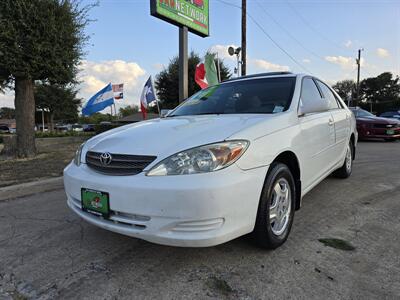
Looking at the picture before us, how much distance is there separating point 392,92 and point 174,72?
195 feet

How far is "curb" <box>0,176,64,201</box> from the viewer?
4676 millimetres

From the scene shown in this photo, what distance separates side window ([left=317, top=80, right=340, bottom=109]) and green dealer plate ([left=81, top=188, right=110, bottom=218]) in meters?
3.07

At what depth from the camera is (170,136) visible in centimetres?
252

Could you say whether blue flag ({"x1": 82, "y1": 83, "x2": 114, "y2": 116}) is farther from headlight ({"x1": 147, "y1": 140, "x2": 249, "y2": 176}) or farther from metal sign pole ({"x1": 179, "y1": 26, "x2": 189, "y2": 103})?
headlight ({"x1": 147, "y1": 140, "x2": 249, "y2": 176})

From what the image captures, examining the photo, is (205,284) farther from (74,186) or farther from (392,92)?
(392,92)

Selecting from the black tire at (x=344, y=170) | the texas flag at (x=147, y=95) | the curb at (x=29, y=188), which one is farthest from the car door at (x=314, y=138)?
the texas flag at (x=147, y=95)

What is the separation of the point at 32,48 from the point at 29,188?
14.4 feet

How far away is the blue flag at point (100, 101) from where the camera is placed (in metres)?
13.1

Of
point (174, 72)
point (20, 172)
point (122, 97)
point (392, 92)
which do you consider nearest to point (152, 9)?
point (20, 172)

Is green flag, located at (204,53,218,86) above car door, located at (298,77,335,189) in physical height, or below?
above

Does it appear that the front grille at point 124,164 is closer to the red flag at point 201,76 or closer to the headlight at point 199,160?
the headlight at point 199,160

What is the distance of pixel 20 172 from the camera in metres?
6.27

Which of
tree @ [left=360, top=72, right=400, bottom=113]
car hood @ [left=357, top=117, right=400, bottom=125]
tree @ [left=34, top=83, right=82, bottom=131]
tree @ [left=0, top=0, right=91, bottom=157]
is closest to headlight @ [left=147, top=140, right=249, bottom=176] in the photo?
tree @ [left=0, top=0, right=91, bottom=157]

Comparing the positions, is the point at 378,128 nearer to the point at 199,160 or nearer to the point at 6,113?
the point at 199,160
